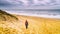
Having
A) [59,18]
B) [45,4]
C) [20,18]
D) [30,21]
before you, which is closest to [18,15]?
[20,18]

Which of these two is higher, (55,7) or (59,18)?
(55,7)

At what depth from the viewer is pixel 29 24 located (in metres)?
2.28

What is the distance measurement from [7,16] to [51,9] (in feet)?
2.28

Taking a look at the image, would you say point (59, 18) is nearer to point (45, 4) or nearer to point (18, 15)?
point (45, 4)

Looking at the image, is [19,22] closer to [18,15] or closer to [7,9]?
[18,15]

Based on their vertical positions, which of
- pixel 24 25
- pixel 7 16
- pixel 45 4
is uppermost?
pixel 45 4

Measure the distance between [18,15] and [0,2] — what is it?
336 mm

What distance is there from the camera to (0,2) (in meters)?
2.25

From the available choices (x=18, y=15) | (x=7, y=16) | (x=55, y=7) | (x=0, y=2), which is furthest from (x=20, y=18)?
(x=55, y=7)

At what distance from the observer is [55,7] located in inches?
91.8

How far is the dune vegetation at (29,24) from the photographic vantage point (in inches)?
87.0

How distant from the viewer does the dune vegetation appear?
7.25 ft

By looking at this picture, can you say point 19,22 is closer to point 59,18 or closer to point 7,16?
point 7,16

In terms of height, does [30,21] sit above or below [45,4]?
below
